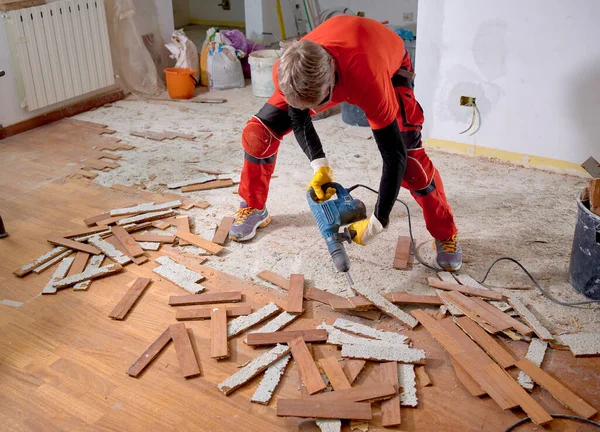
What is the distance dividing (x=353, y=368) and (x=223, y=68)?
161 inches

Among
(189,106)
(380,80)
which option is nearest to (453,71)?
(380,80)

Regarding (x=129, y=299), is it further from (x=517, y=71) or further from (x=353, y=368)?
(x=517, y=71)

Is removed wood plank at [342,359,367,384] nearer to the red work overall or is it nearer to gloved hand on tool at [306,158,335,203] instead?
gloved hand on tool at [306,158,335,203]

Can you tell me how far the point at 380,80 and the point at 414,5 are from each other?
4672mm

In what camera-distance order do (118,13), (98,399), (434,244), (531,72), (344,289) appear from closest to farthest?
(98,399) < (344,289) < (434,244) < (531,72) < (118,13)

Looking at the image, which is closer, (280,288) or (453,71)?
(280,288)

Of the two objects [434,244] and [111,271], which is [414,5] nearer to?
[434,244]

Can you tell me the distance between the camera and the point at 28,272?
2898 millimetres

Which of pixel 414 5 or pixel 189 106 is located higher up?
pixel 414 5

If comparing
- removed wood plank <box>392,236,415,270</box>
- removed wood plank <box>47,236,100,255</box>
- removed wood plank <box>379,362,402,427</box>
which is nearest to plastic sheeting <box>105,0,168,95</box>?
removed wood plank <box>47,236,100,255</box>

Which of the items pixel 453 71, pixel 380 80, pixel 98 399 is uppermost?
pixel 380 80

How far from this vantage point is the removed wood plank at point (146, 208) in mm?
3422

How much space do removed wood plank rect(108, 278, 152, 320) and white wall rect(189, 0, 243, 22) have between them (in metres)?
Answer: 6.12

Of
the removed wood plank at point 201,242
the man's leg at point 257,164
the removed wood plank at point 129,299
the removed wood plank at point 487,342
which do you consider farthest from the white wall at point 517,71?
the removed wood plank at point 129,299
